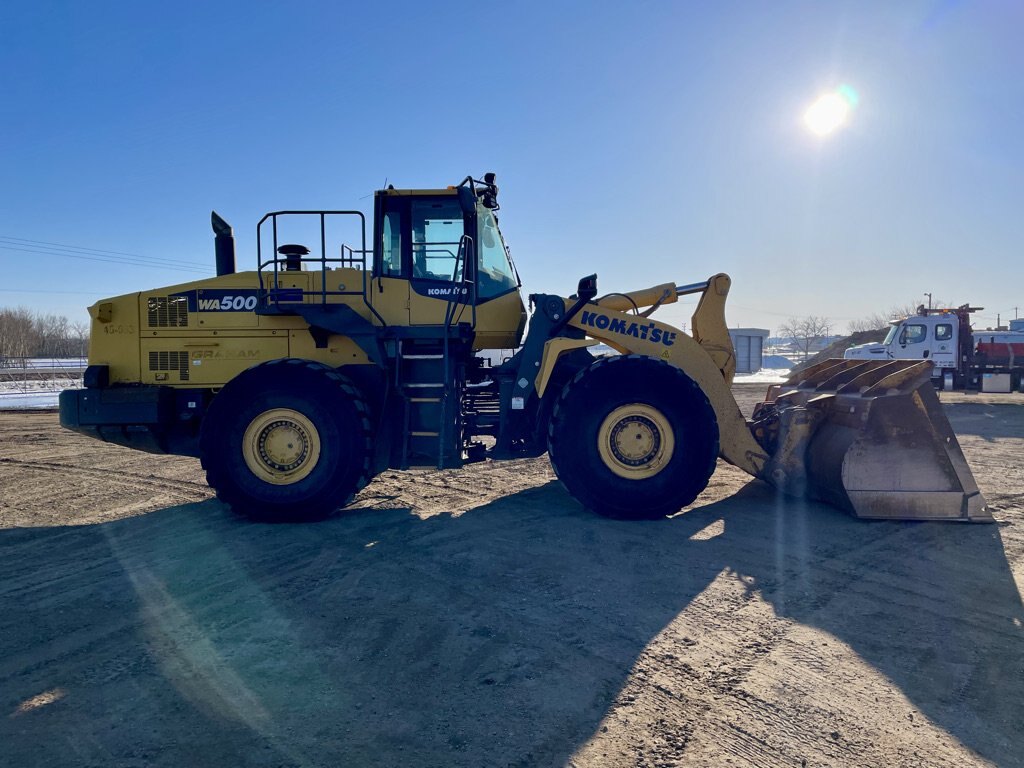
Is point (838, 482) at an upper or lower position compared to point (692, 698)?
upper

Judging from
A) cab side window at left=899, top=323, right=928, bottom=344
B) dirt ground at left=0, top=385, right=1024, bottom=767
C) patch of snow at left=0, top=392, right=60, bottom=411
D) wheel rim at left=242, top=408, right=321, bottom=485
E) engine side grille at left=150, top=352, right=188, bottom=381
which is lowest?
dirt ground at left=0, top=385, right=1024, bottom=767

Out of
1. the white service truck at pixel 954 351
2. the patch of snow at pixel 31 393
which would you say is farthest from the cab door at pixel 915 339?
the patch of snow at pixel 31 393

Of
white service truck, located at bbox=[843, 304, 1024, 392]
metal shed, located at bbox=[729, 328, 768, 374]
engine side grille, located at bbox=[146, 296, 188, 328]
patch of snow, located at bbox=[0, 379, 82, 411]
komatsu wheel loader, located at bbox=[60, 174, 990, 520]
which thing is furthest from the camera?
metal shed, located at bbox=[729, 328, 768, 374]

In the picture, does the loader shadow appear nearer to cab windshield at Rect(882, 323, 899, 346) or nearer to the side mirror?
the side mirror

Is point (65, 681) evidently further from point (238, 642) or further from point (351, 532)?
point (351, 532)

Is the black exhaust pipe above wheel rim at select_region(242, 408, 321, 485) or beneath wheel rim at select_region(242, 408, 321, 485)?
above

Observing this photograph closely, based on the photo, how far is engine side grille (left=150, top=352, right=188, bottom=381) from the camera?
6844 mm

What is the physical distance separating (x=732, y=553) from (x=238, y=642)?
11.4ft

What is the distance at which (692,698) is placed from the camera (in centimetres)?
303

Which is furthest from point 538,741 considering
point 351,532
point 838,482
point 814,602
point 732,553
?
point 838,482

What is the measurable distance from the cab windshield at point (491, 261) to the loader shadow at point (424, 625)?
231cm

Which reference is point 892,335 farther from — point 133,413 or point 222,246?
point 133,413

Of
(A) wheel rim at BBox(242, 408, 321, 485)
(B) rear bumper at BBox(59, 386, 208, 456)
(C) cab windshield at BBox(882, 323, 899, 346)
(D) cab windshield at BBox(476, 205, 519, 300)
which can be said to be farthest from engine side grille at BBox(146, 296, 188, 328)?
(C) cab windshield at BBox(882, 323, 899, 346)

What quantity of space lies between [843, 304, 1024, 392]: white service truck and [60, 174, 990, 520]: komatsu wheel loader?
1662 cm
